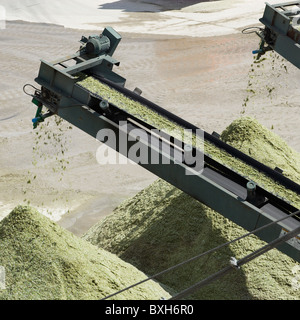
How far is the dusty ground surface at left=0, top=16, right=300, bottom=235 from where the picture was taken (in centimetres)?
1417

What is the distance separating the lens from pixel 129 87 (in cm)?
1997

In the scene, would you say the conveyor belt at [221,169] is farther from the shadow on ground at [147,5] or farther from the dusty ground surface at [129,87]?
the shadow on ground at [147,5]

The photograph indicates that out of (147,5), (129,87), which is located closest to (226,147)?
(129,87)

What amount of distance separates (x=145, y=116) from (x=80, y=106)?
2.98ft

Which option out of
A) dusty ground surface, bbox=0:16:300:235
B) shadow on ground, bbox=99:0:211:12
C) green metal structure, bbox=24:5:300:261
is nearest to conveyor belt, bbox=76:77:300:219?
green metal structure, bbox=24:5:300:261

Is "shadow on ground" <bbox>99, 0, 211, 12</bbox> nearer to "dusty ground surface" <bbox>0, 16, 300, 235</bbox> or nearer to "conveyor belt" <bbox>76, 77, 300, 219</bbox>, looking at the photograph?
"dusty ground surface" <bbox>0, 16, 300, 235</bbox>

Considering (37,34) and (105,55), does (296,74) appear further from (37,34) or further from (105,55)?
(105,55)

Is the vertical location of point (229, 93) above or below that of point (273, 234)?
below

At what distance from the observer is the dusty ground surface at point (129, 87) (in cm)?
1417

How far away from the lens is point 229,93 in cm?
1934

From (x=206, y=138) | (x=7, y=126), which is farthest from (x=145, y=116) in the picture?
(x=7, y=126)


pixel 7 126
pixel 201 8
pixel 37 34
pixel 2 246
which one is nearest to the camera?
pixel 2 246

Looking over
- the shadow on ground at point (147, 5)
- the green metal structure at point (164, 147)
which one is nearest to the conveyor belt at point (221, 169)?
the green metal structure at point (164, 147)
